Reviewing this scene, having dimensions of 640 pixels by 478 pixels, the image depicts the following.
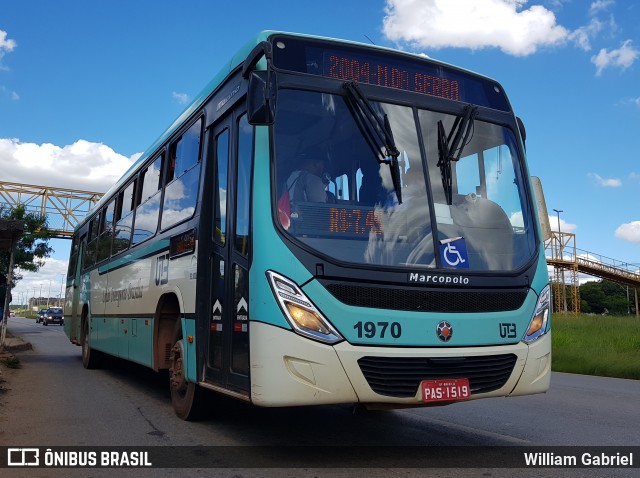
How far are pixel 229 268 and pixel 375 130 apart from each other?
67.7 inches

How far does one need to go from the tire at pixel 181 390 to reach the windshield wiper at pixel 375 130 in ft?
9.68

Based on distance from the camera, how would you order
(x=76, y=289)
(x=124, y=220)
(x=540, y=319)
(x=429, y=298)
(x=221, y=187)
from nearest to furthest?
(x=429, y=298) < (x=540, y=319) < (x=221, y=187) < (x=124, y=220) < (x=76, y=289)

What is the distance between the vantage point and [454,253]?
538cm

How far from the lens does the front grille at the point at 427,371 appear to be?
4.87m

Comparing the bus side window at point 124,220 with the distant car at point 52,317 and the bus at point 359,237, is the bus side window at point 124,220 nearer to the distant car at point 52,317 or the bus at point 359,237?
the bus at point 359,237

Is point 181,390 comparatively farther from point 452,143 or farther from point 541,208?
point 541,208

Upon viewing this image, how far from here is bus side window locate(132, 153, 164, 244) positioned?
8492mm

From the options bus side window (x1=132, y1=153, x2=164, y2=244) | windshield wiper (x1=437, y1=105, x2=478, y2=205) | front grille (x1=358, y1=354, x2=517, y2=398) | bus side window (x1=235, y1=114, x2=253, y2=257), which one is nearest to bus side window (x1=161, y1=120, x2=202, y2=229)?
bus side window (x1=132, y1=153, x2=164, y2=244)

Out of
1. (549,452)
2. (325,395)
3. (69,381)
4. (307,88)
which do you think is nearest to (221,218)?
(307,88)

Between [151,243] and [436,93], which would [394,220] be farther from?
[151,243]

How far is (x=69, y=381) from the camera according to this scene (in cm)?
1139

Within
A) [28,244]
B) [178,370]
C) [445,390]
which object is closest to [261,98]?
[445,390]

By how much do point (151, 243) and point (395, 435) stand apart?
3.92 meters

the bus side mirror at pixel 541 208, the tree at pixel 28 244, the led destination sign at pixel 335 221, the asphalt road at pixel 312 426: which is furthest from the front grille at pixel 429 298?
the tree at pixel 28 244
